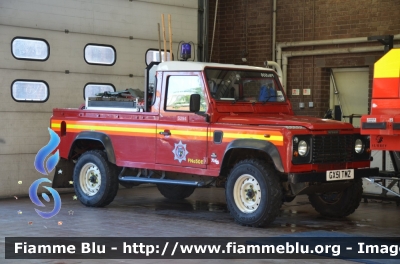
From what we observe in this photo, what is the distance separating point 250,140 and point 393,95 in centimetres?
204

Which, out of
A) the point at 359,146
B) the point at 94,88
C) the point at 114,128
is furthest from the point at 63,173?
the point at 359,146

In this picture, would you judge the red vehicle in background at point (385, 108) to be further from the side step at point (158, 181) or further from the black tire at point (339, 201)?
the side step at point (158, 181)

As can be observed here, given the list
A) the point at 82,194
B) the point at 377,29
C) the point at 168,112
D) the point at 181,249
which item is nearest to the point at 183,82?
the point at 168,112

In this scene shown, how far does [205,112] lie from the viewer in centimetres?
1055

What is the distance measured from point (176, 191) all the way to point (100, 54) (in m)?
3.30

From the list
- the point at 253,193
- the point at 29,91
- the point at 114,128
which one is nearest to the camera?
the point at 253,193

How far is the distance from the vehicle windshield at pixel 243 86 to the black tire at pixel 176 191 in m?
2.42

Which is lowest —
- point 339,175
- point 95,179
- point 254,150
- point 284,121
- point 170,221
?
point 170,221

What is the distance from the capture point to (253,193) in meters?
9.91

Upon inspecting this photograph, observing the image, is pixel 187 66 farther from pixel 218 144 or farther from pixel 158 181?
pixel 158 181

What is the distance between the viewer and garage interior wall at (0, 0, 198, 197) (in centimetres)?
1288

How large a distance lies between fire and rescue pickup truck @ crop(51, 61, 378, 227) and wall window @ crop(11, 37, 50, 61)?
1501mm

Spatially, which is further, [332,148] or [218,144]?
[218,144]

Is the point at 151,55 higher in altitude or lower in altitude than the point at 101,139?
higher
